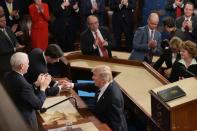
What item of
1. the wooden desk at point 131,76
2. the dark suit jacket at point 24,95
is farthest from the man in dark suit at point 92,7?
the dark suit jacket at point 24,95

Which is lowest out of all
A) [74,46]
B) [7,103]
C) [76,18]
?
[74,46]

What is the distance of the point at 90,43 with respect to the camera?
5.80m

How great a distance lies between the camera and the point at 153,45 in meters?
5.70

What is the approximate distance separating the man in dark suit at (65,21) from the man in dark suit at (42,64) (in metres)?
3.13

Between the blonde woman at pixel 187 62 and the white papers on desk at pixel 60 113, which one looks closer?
the white papers on desk at pixel 60 113

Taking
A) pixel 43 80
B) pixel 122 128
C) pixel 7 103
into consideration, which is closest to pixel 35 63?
pixel 43 80

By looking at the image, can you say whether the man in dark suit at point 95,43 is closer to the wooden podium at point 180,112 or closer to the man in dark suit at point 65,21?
the man in dark suit at point 65,21

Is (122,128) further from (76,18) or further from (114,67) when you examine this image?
A: (76,18)

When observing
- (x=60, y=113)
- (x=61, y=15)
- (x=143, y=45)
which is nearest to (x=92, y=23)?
(x=143, y=45)

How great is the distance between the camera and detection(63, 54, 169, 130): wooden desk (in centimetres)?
410

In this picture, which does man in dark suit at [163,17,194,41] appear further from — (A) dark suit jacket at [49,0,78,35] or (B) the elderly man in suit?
(A) dark suit jacket at [49,0,78,35]

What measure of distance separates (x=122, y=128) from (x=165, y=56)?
6.83 feet

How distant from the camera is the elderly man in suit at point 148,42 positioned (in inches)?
227

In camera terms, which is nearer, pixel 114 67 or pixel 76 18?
pixel 114 67
